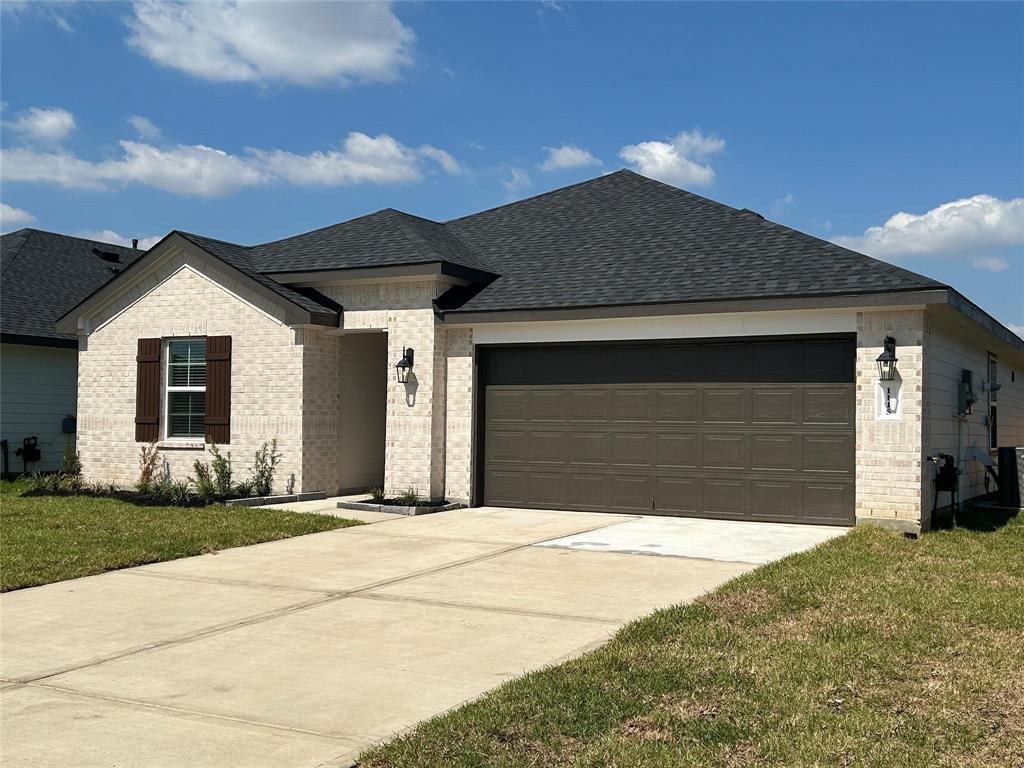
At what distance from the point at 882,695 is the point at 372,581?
527 cm

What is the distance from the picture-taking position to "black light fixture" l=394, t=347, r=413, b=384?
15945 mm

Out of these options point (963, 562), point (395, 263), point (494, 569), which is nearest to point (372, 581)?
point (494, 569)

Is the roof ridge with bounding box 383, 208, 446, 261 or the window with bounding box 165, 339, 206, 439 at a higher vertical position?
the roof ridge with bounding box 383, 208, 446, 261

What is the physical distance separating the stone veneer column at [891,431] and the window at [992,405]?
22.0 ft

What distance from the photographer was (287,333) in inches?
655

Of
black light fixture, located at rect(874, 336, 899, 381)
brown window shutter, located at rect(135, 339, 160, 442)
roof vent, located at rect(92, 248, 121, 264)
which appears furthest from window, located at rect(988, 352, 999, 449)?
roof vent, located at rect(92, 248, 121, 264)

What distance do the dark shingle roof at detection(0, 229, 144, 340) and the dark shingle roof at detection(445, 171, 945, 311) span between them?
9737 millimetres

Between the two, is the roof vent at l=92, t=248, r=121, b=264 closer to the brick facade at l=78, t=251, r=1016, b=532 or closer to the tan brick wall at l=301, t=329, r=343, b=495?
the brick facade at l=78, t=251, r=1016, b=532

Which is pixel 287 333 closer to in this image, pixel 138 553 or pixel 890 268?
pixel 138 553

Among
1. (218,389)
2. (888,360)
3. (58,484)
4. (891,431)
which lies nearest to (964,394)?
(891,431)

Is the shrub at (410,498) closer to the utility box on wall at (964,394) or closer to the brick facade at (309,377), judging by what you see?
the brick facade at (309,377)

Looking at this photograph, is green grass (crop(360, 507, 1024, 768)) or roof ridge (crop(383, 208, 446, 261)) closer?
green grass (crop(360, 507, 1024, 768))

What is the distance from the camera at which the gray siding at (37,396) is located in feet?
70.4

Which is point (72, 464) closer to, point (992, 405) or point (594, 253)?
point (594, 253)
